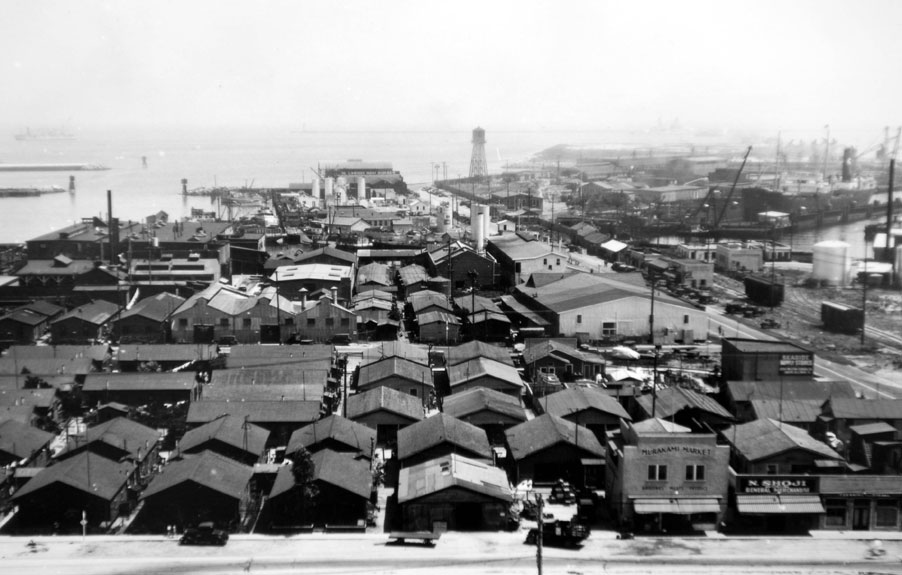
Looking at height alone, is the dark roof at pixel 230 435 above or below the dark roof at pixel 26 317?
below

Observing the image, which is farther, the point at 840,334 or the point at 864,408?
the point at 840,334

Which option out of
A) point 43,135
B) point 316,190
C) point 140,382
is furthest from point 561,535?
point 43,135

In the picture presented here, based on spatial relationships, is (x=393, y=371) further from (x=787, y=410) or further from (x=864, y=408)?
(x=864, y=408)

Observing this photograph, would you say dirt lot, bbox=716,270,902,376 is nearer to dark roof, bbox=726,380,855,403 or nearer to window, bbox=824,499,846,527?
dark roof, bbox=726,380,855,403

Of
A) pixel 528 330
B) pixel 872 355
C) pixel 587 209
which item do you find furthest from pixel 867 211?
pixel 528 330

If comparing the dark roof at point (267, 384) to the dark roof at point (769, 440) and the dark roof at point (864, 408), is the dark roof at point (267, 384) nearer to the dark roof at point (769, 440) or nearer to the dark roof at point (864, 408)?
the dark roof at point (769, 440)

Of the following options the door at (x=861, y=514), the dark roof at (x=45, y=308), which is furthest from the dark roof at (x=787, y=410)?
the dark roof at (x=45, y=308)

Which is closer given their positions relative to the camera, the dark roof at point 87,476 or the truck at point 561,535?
the truck at point 561,535
